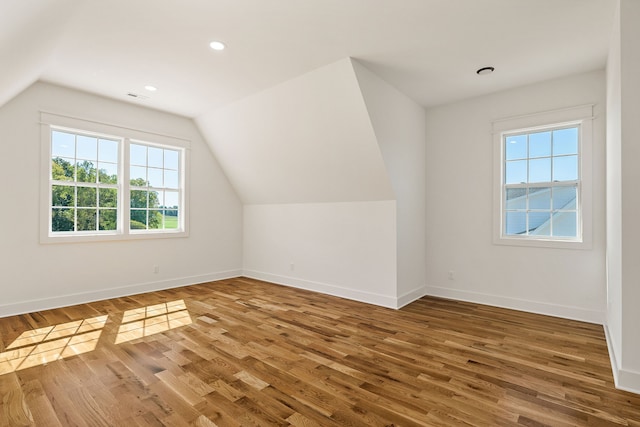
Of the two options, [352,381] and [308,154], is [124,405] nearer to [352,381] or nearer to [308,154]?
[352,381]

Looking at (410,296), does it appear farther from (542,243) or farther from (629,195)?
(629,195)

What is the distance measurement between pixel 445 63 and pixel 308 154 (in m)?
1.97

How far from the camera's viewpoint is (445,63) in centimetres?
341

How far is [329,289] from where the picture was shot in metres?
Answer: 4.83

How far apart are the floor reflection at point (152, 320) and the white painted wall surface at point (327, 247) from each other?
5.92 ft

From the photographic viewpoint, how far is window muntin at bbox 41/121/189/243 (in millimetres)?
4172

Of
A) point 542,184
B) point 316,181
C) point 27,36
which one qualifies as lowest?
point 542,184

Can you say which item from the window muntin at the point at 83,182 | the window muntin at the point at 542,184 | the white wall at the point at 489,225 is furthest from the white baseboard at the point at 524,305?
the window muntin at the point at 83,182

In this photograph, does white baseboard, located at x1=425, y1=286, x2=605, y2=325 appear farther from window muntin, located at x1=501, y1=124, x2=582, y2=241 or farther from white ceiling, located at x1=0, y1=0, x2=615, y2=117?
white ceiling, located at x1=0, y1=0, x2=615, y2=117

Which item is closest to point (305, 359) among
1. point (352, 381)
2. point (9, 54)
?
point (352, 381)

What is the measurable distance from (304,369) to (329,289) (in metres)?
2.37

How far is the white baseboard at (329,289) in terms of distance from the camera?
13.8 feet

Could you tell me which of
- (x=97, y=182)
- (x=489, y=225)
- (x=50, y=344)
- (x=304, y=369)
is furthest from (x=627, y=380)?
(x=97, y=182)

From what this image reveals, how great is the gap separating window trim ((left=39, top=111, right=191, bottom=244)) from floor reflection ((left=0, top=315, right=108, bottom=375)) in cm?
131
